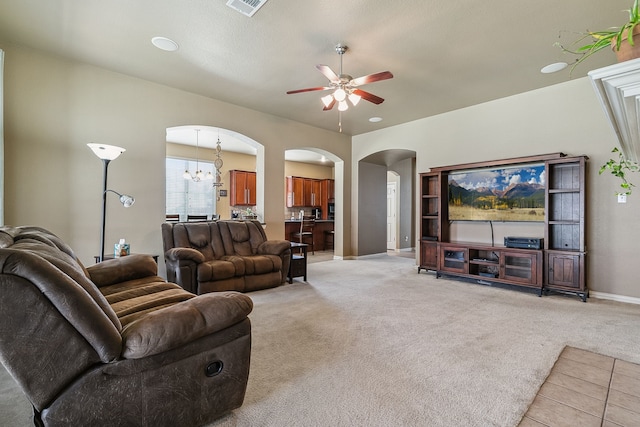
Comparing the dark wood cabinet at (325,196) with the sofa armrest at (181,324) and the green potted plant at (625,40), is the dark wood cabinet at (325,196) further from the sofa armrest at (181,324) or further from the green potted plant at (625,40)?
the green potted plant at (625,40)

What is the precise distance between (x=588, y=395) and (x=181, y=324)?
240 centimetres

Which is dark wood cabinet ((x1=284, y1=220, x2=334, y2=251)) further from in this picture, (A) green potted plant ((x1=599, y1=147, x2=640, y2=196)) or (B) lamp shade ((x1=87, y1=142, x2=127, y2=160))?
(A) green potted plant ((x1=599, y1=147, x2=640, y2=196))

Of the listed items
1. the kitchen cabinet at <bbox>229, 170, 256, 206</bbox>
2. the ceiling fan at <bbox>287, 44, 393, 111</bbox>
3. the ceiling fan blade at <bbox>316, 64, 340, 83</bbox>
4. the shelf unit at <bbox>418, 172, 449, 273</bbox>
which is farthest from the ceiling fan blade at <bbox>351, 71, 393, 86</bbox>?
the kitchen cabinet at <bbox>229, 170, 256, 206</bbox>

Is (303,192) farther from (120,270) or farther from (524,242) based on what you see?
(120,270)

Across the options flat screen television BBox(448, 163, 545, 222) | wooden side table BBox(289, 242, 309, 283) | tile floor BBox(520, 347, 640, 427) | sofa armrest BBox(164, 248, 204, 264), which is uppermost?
flat screen television BBox(448, 163, 545, 222)

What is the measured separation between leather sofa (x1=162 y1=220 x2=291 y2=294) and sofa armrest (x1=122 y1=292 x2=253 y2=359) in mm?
2325

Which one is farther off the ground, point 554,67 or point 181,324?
point 554,67

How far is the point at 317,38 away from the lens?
3150mm

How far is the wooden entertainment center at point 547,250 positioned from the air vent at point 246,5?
12.8 feet

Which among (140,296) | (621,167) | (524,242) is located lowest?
(140,296)

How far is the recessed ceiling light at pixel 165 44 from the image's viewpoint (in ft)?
10.4

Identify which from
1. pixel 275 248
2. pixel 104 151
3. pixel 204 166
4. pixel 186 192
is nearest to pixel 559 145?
pixel 275 248

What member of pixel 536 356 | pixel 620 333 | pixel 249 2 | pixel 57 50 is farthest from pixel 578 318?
pixel 57 50

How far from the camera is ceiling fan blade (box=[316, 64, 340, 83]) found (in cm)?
292
